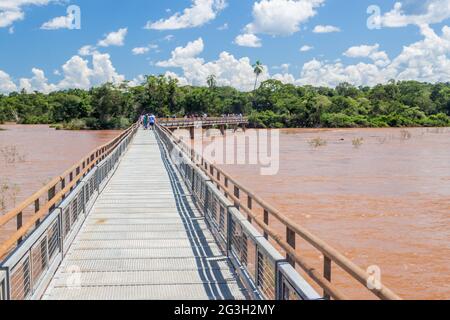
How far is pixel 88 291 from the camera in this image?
5918mm

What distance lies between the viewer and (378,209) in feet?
57.3

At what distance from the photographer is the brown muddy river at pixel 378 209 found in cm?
1116

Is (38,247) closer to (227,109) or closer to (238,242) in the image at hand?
(238,242)

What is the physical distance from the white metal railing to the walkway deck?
0.15 meters

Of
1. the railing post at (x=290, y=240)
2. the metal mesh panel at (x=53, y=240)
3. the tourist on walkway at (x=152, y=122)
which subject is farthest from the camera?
the tourist on walkway at (x=152, y=122)

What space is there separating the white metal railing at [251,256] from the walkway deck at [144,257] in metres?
0.15

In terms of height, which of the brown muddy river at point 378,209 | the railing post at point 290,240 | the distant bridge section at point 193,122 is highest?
the distant bridge section at point 193,122

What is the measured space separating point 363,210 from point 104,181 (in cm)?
789

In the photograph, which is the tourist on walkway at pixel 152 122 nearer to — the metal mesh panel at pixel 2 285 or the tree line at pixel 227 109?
the tree line at pixel 227 109

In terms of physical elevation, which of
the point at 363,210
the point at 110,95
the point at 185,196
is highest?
the point at 110,95

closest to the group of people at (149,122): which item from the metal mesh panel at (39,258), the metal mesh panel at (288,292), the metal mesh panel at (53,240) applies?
the metal mesh panel at (53,240)

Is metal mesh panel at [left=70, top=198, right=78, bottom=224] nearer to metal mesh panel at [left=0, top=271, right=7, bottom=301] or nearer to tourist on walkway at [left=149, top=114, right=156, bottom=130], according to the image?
metal mesh panel at [left=0, top=271, right=7, bottom=301]
